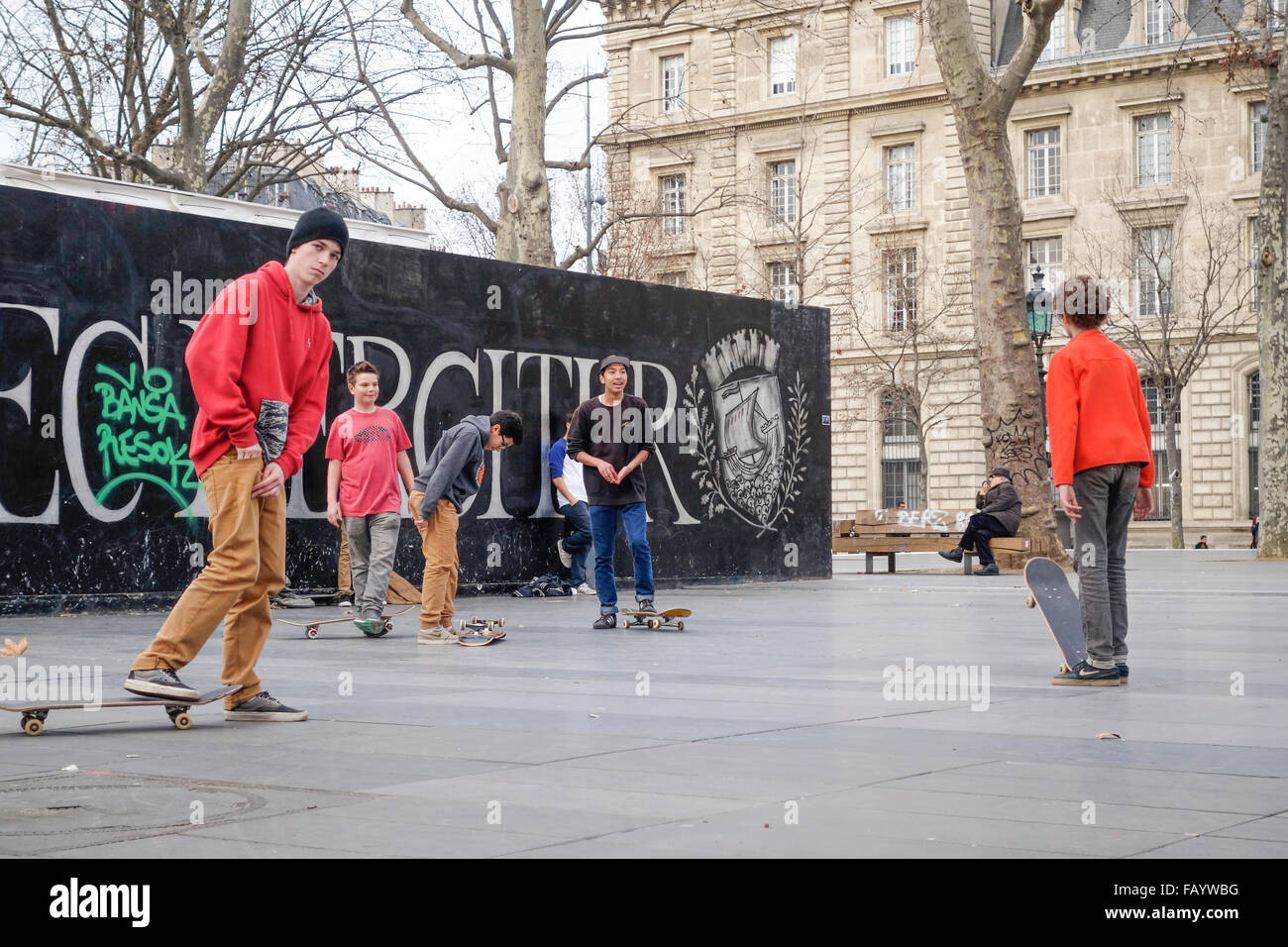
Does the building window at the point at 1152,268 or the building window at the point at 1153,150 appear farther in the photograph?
the building window at the point at 1153,150

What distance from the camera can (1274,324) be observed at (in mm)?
29484

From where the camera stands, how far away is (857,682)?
7.77 meters

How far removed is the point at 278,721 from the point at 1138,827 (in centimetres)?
353

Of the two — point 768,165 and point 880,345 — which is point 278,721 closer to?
point 880,345

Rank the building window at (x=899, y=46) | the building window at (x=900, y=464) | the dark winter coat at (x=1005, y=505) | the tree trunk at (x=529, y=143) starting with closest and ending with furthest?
1. the tree trunk at (x=529, y=143)
2. the dark winter coat at (x=1005, y=505)
3. the building window at (x=899, y=46)
4. the building window at (x=900, y=464)

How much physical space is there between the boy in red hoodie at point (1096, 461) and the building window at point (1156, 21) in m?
42.5

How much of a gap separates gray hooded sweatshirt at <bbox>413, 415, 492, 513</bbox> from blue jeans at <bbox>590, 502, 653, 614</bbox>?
1.26 m

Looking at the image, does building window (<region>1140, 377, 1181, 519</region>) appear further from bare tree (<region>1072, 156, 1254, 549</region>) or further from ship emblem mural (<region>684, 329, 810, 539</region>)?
ship emblem mural (<region>684, 329, 810, 539</region>)

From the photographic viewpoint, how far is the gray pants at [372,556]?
37.2 ft

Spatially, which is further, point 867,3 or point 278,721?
point 867,3

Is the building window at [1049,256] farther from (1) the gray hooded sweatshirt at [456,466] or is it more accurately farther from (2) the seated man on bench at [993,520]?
(1) the gray hooded sweatshirt at [456,466]

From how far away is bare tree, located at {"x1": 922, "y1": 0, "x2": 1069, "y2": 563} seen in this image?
76.8 feet

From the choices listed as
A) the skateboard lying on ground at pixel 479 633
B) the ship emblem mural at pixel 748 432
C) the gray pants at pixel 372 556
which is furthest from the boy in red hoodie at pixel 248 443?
the ship emblem mural at pixel 748 432
